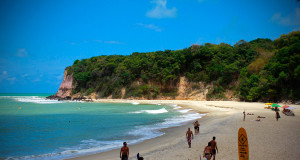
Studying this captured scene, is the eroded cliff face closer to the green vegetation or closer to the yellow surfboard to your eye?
the green vegetation

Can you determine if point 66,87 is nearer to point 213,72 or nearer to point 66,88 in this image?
point 66,88

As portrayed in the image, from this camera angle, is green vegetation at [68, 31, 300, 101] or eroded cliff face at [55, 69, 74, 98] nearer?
green vegetation at [68, 31, 300, 101]

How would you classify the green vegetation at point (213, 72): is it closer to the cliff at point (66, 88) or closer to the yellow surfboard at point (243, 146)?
the cliff at point (66, 88)

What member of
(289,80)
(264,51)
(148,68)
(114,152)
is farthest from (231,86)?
(114,152)

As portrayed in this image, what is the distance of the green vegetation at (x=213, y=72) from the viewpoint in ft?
101

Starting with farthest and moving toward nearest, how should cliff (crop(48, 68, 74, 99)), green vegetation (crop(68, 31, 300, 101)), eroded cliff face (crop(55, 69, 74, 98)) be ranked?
eroded cliff face (crop(55, 69, 74, 98)) → cliff (crop(48, 68, 74, 99)) → green vegetation (crop(68, 31, 300, 101))

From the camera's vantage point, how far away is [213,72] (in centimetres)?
4981

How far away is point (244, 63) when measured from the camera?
152 ft

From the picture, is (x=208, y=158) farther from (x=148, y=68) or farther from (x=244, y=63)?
(x=148, y=68)

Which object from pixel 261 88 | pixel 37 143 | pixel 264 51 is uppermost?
pixel 264 51

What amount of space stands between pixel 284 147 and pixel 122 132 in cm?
1023

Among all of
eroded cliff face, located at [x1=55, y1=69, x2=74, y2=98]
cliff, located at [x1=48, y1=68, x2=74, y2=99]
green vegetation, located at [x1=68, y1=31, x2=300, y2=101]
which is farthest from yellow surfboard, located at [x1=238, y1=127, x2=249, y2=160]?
eroded cliff face, located at [x1=55, y1=69, x2=74, y2=98]

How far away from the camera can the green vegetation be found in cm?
3070

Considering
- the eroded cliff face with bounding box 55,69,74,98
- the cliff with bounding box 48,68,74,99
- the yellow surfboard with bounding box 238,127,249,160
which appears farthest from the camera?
the eroded cliff face with bounding box 55,69,74,98
